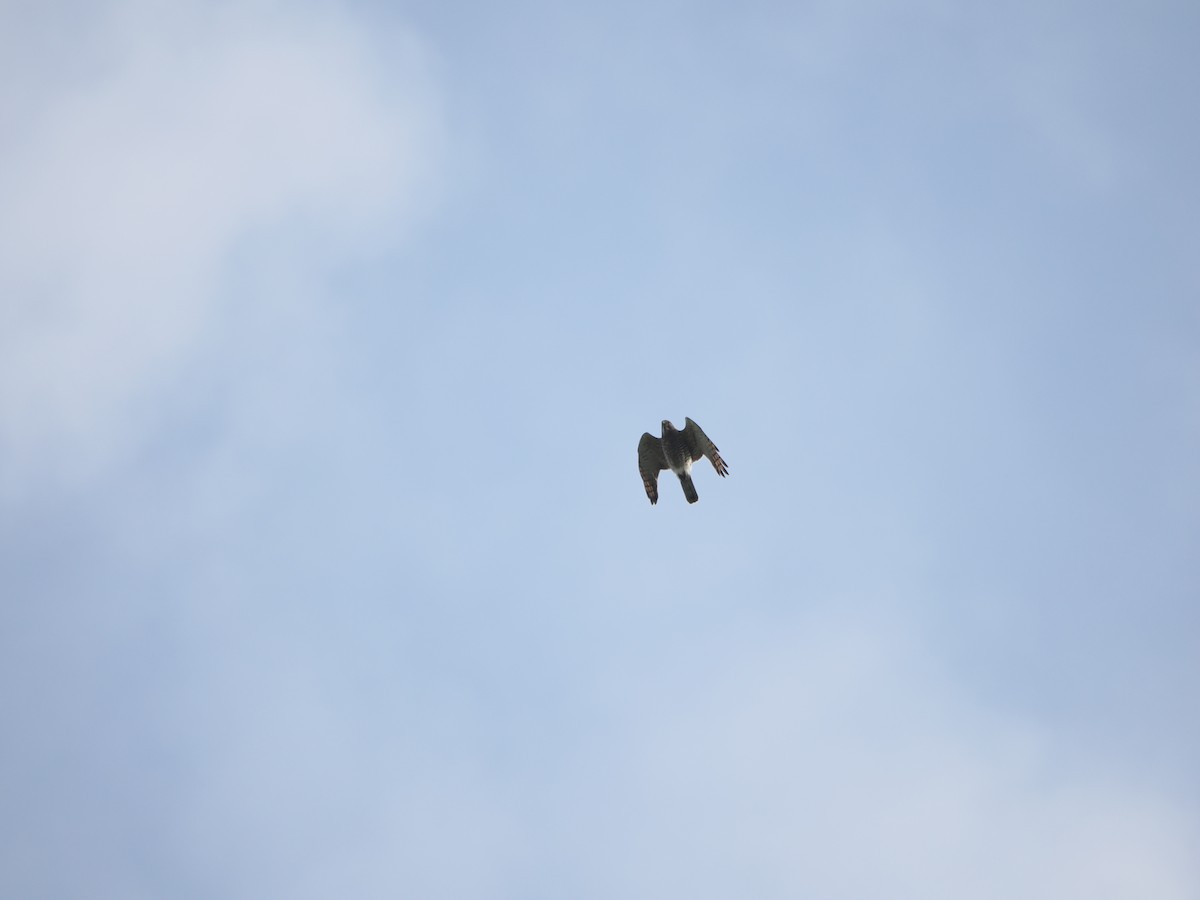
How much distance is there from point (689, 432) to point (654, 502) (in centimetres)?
239

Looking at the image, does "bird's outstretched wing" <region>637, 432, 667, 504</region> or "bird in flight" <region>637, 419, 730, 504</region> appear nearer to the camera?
"bird in flight" <region>637, 419, 730, 504</region>

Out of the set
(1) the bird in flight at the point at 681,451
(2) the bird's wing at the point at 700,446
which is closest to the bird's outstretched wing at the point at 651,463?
(1) the bird in flight at the point at 681,451

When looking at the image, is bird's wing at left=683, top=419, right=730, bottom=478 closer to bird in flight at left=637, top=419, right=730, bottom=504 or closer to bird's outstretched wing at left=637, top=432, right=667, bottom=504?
bird in flight at left=637, top=419, right=730, bottom=504

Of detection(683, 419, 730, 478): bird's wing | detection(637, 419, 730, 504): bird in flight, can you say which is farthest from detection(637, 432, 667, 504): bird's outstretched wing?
detection(683, 419, 730, 478): bird's wing

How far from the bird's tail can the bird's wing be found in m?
0.50

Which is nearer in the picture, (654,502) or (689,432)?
(689,432)

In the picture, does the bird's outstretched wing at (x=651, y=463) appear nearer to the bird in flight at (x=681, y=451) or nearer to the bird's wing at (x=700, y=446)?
the bird in flight at (x=681, y=451)

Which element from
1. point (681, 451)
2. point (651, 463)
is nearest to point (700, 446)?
point (681, 451)

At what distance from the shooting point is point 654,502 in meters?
23.7

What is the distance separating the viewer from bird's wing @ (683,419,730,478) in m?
22.2

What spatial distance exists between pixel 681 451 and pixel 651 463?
1.24 metres

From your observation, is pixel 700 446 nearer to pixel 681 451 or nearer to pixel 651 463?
pixel 681 451

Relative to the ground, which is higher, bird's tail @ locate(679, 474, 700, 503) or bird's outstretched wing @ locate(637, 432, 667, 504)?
bird's outstretched wing @ locate(637, 432, 667, 504)

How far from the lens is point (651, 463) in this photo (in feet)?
77.3
